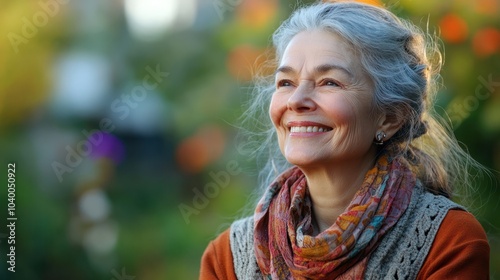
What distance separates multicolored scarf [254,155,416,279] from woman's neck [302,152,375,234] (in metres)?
0.05

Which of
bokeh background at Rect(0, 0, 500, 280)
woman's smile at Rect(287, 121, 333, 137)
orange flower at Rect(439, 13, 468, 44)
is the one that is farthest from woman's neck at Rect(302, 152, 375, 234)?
bokeh background at Rect(0, 0, 500, 280)

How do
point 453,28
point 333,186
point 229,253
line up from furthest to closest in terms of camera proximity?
point 453,28, point 229,253, point 333,186

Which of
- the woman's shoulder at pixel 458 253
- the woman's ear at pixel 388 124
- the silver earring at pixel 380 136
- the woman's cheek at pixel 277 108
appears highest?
the woman's cheek at pixel 277 108

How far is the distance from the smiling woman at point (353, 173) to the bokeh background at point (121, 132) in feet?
4.85

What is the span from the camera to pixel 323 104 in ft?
8.66

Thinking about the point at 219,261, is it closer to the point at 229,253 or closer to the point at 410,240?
the point at 229,253

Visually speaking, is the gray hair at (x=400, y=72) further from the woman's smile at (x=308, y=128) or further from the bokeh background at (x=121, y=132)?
the bokeh background at (x=121, y=132)

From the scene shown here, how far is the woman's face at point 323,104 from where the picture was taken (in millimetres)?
2645

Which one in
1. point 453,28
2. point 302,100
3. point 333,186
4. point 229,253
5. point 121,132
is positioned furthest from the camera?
point 121,132

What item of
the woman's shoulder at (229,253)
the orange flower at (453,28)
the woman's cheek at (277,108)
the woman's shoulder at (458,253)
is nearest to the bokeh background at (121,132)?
the orange flower at (453,28)

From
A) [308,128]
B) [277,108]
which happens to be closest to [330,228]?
[308,128]

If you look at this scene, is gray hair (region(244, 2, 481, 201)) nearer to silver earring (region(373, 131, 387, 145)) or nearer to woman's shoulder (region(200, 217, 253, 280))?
silver earring (region(373, 131, 387, 145))

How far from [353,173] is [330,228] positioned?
26 centimetres

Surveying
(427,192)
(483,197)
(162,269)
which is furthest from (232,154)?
(427,192)
